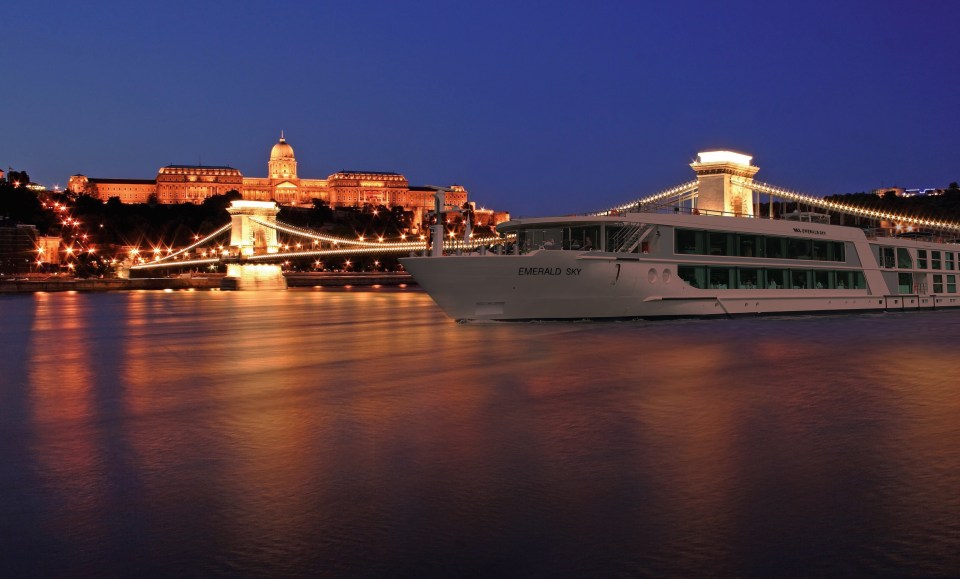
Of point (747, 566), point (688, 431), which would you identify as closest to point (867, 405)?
point (688, 431)

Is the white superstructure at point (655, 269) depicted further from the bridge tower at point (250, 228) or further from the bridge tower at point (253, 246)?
the bridge tower at point (250, 228)

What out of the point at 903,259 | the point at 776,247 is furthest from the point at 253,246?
the point at 776,247

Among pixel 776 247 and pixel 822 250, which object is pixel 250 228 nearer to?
pixel 822 250

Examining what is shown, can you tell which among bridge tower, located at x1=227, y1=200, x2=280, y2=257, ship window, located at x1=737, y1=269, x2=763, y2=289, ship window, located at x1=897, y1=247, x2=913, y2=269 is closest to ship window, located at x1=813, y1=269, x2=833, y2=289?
ship window, located at x1=737, y1=269, x2=763, y2=289

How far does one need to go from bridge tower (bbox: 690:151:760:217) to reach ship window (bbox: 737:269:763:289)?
249 inches

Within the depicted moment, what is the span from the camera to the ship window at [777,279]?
29.4 metres

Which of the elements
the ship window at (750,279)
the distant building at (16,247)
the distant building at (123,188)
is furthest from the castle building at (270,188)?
the ship window at (750,279)

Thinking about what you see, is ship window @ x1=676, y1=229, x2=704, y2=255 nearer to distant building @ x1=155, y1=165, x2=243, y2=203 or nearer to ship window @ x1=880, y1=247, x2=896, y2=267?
ship window @ x1=880, y1=247, x2=896, y2=267

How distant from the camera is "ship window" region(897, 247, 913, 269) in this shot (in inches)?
1371

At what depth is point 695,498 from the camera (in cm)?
688

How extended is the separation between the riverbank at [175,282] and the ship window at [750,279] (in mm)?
72563

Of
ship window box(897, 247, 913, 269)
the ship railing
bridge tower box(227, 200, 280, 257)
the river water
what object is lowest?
the river water

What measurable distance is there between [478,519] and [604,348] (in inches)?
562

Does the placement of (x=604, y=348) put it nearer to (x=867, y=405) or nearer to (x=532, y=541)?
(x=867, y=405)
